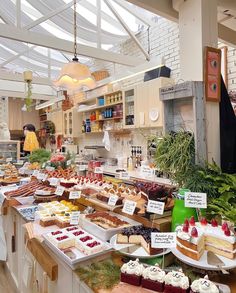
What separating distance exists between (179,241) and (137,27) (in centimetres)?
537

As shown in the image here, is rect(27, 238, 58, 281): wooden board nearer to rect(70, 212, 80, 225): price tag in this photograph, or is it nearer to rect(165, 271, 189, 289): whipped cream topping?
rect(70, 212, 80, 225): price tag

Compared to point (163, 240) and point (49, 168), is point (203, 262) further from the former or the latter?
point (49, 168)

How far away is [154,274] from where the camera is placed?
113 centimetres

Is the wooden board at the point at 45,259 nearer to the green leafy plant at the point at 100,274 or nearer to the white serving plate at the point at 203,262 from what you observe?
the green leafy plant at the point at 100,274

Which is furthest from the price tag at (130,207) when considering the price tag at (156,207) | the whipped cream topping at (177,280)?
the whipped cream topping at (177,280)

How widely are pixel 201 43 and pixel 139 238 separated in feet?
Result: 5.28

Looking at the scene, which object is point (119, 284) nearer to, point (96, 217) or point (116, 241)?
point (116, 241)

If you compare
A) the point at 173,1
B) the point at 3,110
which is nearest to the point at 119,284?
the point at 173,1

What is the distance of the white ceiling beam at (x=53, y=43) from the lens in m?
3.70

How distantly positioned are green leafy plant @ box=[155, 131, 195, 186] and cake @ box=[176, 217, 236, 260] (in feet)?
1.57

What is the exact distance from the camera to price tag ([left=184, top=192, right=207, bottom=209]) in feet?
4.99

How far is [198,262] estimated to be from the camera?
1.24m

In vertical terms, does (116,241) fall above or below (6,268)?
above

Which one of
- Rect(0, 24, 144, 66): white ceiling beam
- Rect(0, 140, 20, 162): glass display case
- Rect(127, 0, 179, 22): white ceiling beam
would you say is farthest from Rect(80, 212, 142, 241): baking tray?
Rect(0, 140, 20, 162): glass display case
